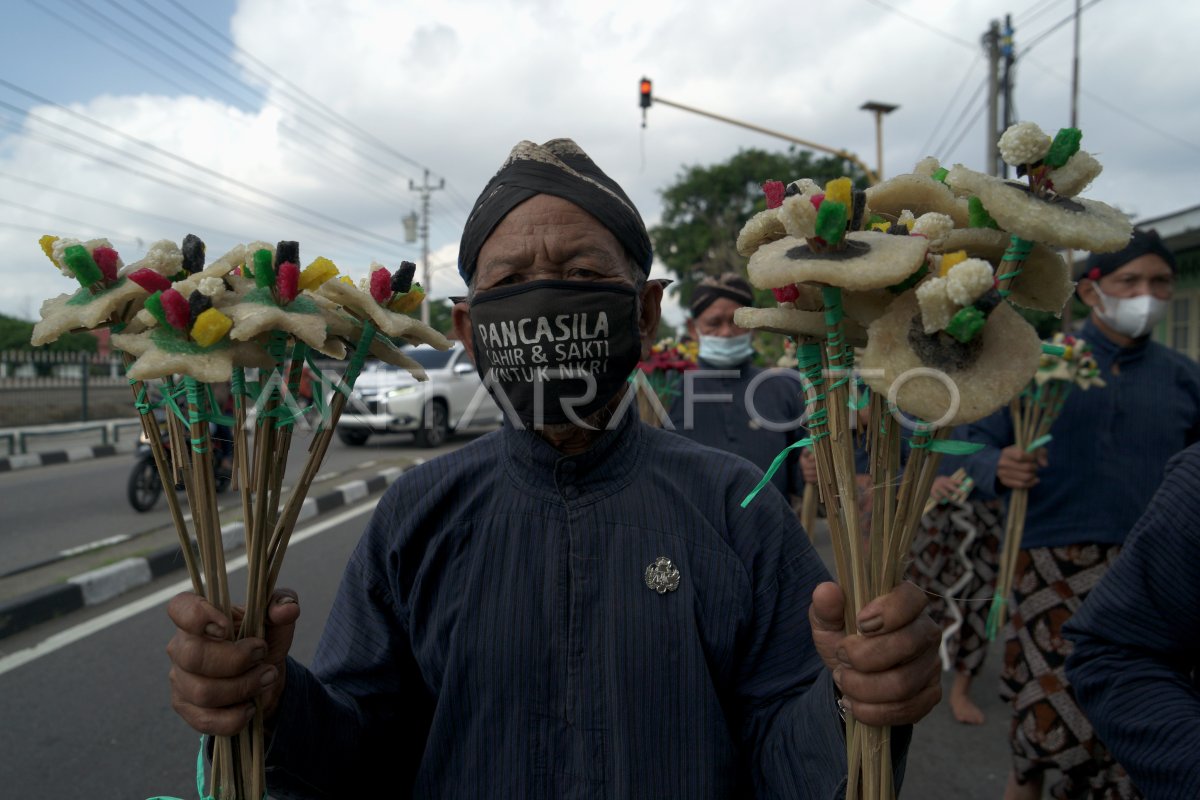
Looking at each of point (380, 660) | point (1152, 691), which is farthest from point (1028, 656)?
point (380, 660)

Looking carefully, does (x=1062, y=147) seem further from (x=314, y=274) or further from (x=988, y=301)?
(x=314, y=274)

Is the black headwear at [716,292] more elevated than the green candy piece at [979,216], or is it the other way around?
the black headwear at [716,292]

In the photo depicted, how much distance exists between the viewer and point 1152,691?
1372 millimetres

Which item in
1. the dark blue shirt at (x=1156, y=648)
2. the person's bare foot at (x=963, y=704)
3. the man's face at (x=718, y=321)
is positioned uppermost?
the man's face at (x=718, y=321)

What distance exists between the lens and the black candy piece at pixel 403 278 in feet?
4.44

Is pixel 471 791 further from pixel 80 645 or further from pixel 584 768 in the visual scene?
pixel 80 645

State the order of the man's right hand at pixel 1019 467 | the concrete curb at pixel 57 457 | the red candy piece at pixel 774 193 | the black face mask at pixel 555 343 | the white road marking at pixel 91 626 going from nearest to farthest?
the red candy piece at pixel 774 193, the black face mask at pixel 555 343, the man's right hand at pixel 1019 467, the white road marking at pixel 91 626, the concrete curb at pixel 57 457

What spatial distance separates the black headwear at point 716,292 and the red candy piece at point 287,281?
3012 mm

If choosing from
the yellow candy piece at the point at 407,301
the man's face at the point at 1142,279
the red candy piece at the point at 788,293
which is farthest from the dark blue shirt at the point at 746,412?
the red candy piece at the point at 788,293

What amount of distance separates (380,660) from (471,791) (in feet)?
0.91

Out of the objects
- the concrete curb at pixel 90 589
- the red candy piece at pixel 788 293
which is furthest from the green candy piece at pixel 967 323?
the concrete curb at pixel 90 589

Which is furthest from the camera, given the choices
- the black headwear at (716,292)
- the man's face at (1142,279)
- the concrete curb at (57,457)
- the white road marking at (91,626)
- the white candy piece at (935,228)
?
the concrete curb at (57,457)

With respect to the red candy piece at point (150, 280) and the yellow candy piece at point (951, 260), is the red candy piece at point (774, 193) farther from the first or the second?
the red candy piece at point (150, 280)

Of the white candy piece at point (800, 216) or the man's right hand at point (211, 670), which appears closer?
the white candy piece at point (800, 216)
